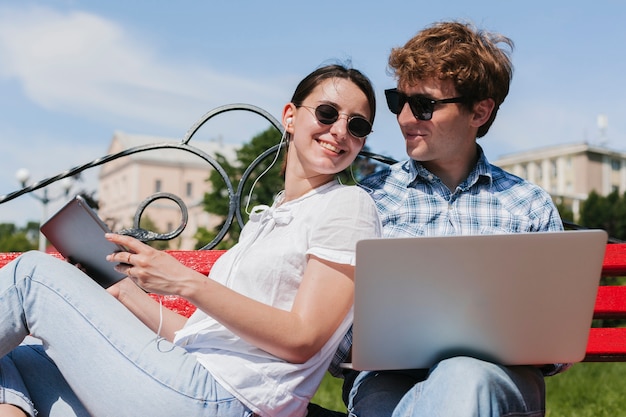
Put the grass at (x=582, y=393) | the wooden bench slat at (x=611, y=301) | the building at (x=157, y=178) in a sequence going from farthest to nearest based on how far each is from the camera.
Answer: the building at (x=157, y=178), the grass at (x=582, y=393), the wooden bench slat at (x=611, y=301)

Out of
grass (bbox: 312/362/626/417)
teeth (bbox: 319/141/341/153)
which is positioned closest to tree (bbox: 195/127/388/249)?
grass (bbox: 312/362/626/417)

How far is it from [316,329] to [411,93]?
3.32 feet

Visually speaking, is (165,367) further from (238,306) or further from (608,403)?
(608,403)

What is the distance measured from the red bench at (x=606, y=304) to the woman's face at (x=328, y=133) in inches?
25.0

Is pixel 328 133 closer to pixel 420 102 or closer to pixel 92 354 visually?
pixel 420 102

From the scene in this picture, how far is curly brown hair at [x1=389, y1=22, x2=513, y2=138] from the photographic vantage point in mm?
2822

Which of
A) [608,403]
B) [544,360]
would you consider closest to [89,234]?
[544,360]

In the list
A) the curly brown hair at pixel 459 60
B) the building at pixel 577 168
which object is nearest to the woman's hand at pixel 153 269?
the curly brown hair at pixel 459 60

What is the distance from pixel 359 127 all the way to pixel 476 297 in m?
0.81

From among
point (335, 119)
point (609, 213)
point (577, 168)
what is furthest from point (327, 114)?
point (577, 168)

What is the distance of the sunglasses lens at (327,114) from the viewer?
2.64 meters

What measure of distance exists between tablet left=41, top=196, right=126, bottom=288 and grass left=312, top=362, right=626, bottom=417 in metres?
2.55

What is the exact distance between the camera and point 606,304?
3.05 meters

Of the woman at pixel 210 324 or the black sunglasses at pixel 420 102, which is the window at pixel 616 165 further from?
the woman at pixel 210 324
